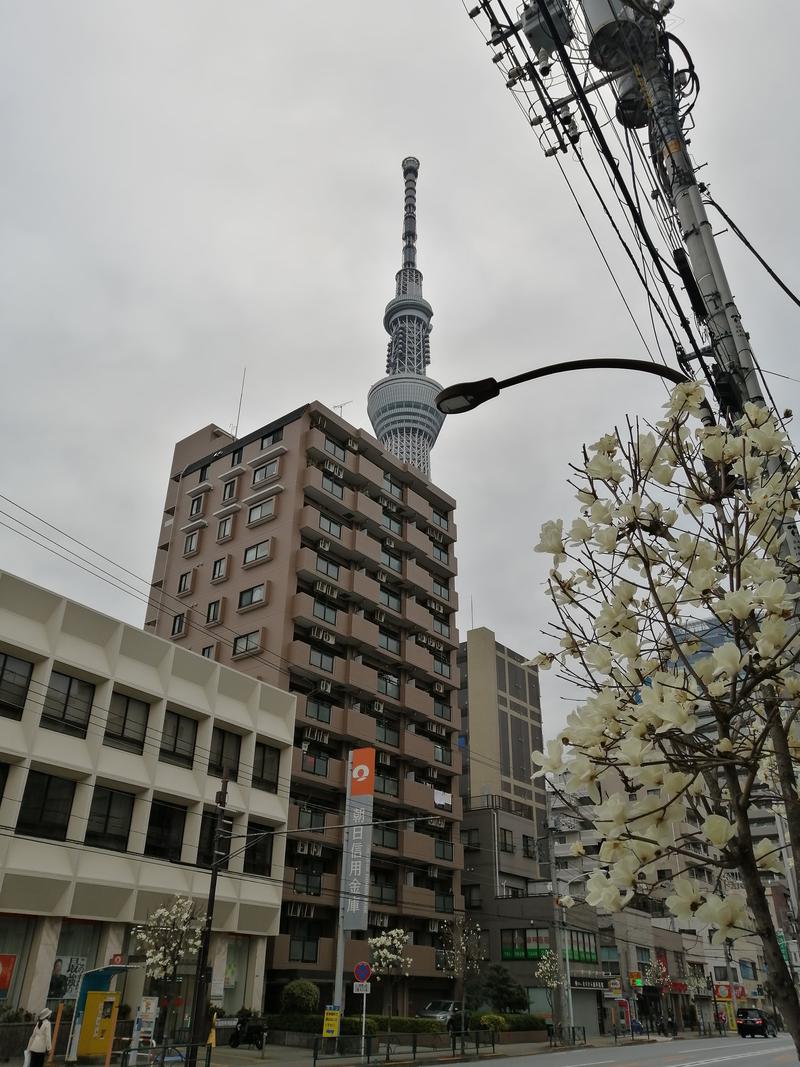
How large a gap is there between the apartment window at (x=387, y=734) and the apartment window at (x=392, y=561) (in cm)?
1017

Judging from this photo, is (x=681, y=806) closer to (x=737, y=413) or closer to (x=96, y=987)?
(x=737, y=413)

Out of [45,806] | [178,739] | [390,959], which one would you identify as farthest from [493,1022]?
[45,806]

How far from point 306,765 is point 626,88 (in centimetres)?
3633

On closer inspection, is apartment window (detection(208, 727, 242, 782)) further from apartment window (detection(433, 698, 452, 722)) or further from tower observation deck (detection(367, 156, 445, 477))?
tower observation deck (detection(367, 156, 445, 477))

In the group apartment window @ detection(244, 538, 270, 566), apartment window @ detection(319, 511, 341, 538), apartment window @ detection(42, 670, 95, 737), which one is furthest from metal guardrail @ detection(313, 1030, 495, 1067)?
apartment window @ detection(319, 511, 341, 538)

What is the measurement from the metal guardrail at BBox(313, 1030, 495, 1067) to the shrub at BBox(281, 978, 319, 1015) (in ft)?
10.7

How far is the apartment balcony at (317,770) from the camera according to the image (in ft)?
130

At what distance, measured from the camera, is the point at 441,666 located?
5416 cm

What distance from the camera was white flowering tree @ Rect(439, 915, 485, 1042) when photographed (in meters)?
43.5

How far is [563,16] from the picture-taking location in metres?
8.48

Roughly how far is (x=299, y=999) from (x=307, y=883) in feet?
19.6

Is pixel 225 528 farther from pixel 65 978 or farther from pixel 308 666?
pixel 65 978

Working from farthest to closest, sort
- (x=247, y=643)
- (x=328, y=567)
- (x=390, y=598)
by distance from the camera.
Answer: (x=390, y=598) < (x=328, y=567) < (x=247, y=643)

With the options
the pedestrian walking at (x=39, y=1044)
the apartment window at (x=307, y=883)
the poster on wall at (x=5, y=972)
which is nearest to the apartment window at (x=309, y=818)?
the apartment window at (x=307, y=883)
